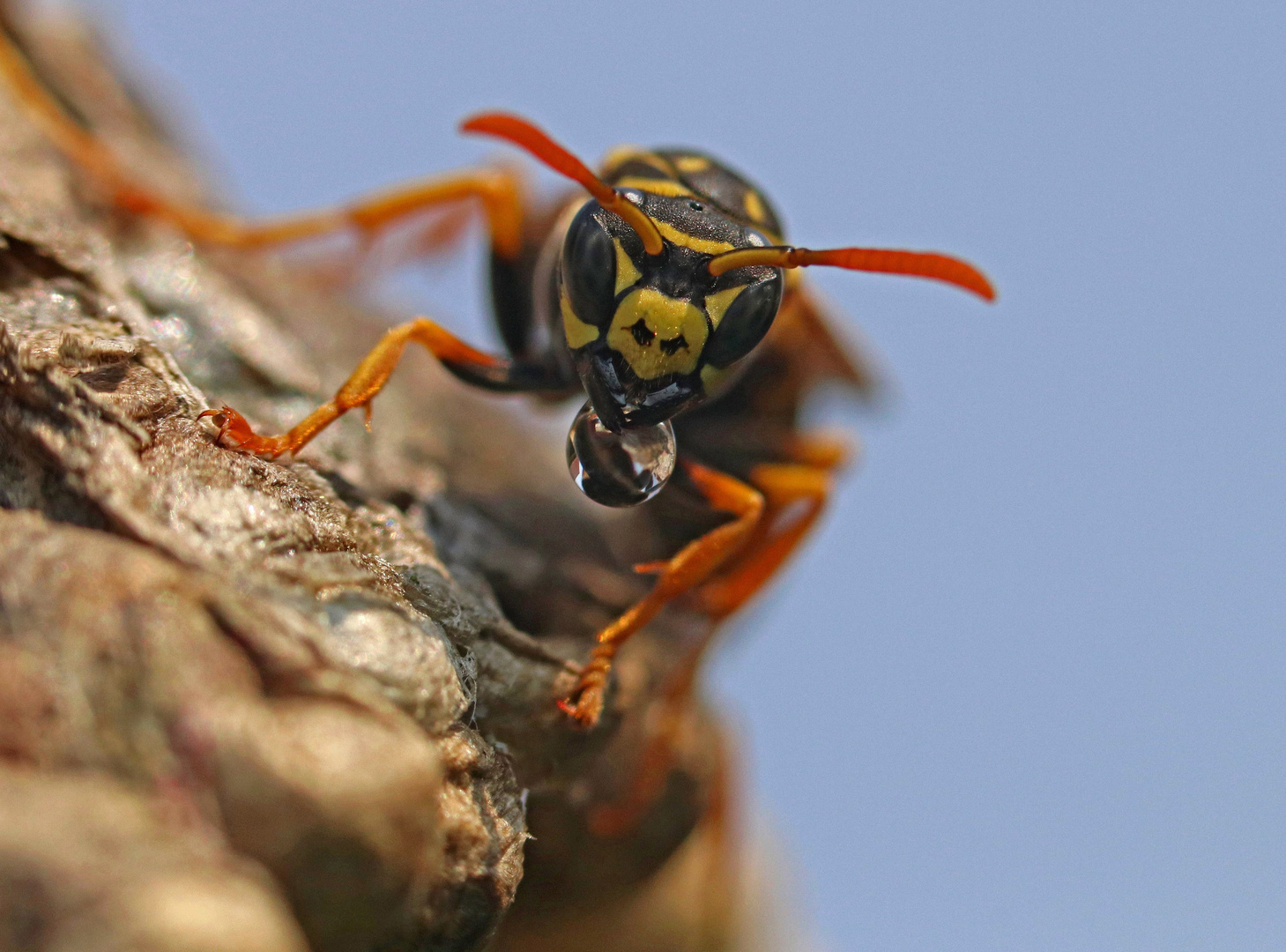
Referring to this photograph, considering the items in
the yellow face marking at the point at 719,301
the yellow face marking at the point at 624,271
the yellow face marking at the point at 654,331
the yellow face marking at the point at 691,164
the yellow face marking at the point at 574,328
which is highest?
the yellow face marking at the point at 691,164

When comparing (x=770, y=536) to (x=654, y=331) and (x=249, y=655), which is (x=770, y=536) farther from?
(x=249, y=655)

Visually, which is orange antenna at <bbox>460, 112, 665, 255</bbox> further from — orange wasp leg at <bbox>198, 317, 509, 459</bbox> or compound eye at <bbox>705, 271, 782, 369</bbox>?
orange wasp leg at <bbox>198, 317, 509, 459</bbox>

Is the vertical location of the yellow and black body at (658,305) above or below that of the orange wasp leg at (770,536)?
above

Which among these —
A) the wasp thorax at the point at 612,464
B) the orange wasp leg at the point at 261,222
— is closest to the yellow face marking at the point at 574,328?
the wasp thorax at the point at 612,464

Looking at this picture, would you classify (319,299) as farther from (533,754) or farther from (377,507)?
(533,754)

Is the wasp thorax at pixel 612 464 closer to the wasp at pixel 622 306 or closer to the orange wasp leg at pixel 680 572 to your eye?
the wasp at pixel 622 306

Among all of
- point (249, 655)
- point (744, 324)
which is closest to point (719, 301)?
point (744, 324)
